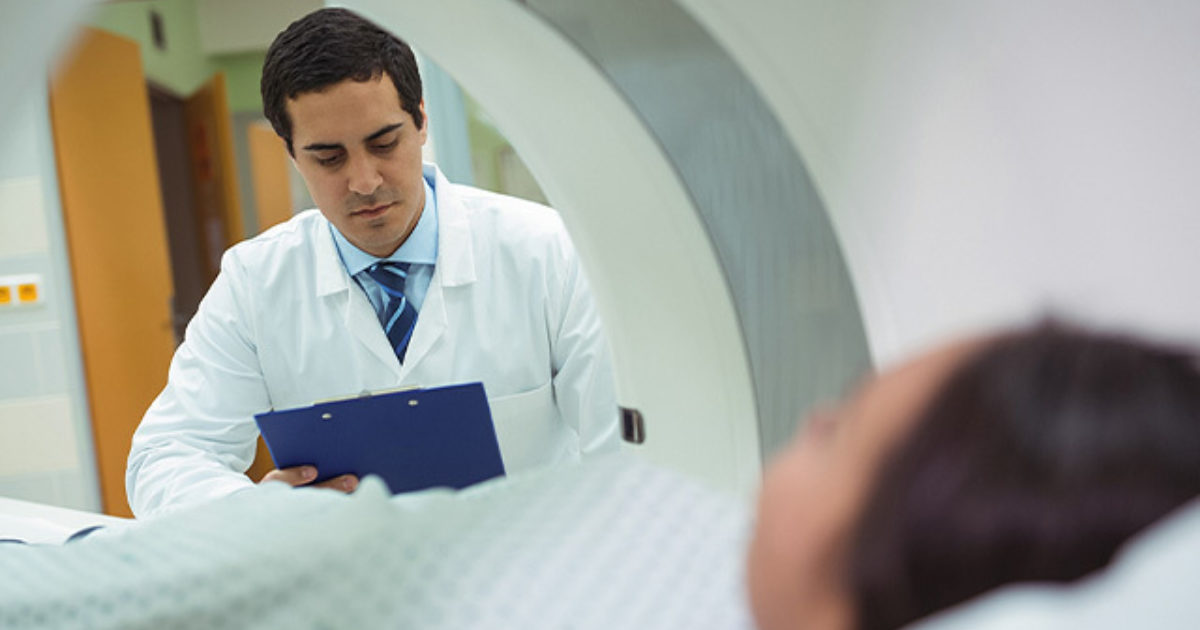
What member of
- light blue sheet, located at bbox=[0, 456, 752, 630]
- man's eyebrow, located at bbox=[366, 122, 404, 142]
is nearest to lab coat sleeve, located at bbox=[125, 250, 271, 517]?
man's eyebrow, located at bbox=[366, 122, 404, 142]

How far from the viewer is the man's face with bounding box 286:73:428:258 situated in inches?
56.9

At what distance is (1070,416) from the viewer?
0.38 meters

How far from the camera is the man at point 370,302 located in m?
1.47

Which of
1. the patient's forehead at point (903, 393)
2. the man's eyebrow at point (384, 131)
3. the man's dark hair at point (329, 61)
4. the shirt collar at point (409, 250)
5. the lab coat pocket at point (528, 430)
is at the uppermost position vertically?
the man's dark hair at point (329, 61)

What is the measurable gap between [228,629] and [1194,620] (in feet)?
1.94

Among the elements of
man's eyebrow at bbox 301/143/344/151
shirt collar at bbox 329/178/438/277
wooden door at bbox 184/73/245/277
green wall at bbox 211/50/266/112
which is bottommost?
shirt collar at bbox 329/178/438/277

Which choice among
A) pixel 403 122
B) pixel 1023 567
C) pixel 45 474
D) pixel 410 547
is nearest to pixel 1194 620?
Answer: pixel 1023 567

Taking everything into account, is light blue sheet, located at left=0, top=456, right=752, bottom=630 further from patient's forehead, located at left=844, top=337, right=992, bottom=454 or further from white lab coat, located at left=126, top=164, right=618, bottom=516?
white lab coat, located at left=126, top=164, right=618, bottom=516

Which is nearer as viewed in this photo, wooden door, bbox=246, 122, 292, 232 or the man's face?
the man's face

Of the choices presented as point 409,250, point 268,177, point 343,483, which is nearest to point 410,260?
point 409,250

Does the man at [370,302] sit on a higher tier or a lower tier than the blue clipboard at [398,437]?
higher

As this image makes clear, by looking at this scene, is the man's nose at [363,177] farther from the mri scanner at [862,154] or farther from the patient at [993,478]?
the patient at [993,478]

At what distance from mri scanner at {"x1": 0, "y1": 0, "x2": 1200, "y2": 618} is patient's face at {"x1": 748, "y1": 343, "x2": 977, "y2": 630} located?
0.11 metres

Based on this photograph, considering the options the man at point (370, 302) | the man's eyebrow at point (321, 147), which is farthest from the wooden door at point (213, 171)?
the man's eyebrow at point (321, 147)
